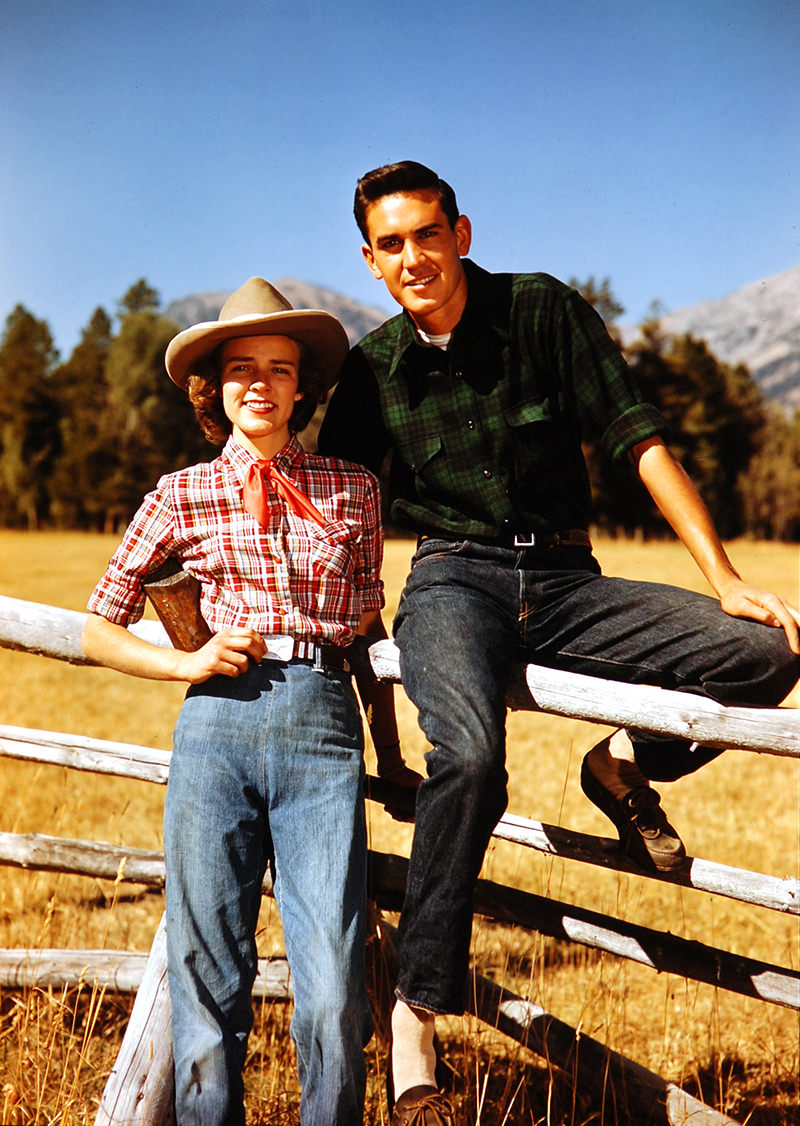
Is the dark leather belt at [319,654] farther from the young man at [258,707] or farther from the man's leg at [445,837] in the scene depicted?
the man's leg at [445,837]

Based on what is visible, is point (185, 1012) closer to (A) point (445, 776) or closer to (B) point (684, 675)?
(A) point (445, 776)

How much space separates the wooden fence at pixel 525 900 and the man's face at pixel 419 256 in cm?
108

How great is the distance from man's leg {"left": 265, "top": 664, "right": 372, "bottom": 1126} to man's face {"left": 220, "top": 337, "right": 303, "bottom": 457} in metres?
0.70

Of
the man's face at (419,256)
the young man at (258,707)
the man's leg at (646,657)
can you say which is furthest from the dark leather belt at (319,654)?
the man's face at (419,256)

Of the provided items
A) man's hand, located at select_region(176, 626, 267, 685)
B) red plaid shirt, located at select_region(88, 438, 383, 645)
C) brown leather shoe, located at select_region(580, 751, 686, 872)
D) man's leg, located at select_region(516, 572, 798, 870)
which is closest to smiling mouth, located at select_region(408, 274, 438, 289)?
red plaid shirt, located at select_region(88, 438, 383, 645)

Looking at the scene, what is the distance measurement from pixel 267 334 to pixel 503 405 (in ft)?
2.47

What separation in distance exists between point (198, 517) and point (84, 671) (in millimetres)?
11839

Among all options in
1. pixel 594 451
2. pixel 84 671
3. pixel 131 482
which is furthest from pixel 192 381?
pixel 131 482

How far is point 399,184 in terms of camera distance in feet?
9.73

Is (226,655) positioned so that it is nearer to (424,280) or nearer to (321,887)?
(321,887)

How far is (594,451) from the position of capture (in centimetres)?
3772

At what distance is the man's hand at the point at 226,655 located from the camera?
2496mm

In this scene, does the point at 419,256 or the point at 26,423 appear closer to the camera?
the point at 419,256

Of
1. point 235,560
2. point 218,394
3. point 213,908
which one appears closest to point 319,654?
point 235,560
